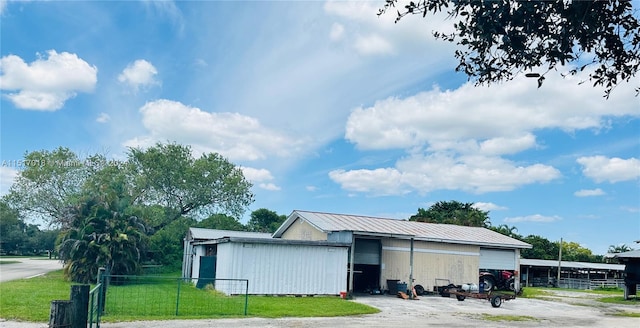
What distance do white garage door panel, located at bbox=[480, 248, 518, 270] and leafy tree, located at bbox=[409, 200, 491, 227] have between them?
2059 cm

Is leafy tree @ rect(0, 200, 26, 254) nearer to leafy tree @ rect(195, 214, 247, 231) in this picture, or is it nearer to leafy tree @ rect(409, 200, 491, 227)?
leafy tree @ rect(195, 214, 247, 231)

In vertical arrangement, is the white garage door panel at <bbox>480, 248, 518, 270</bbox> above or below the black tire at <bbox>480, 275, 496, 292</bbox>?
above

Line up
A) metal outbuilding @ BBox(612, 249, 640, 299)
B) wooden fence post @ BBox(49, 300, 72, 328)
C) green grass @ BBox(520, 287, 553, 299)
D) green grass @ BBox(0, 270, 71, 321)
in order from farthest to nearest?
green grass @ BBox(520, 287, 553, 299) → metal outbuilding @ BBox(612, 249, 640, 299) → green grass @ BBox(0, 270, 71, 321) → wooden fence post @ BBox(49, 300, 72, 328)

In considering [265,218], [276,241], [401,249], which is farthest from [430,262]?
[265,218]

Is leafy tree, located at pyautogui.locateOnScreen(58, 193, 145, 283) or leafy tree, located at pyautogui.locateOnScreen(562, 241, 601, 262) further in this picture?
leafy tree, located at pyautogui.locateOnScreen(562, 241, 601, 262)

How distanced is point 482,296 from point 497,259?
7597 mm

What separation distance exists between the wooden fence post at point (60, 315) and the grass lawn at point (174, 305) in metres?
5.63

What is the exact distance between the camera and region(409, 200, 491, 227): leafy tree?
5297 cm

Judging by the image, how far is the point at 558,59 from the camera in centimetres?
669

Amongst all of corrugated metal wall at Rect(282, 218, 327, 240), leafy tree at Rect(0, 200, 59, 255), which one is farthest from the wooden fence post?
leafy tree at Rect(0, 200, 59, 255)

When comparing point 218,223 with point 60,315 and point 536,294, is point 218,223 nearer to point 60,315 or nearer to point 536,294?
point 536,294

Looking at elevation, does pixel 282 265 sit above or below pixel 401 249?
below

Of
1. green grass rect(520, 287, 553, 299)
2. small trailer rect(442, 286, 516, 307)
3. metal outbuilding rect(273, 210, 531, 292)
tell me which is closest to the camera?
small trailer rect(442, 286, 516, 307)

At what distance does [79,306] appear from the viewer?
24.7 ft
